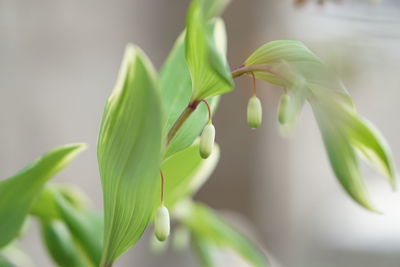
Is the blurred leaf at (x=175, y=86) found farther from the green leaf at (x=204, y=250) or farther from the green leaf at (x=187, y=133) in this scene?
the green leaf at (x=204, y=250)

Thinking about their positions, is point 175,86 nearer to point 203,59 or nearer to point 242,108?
point 203,59

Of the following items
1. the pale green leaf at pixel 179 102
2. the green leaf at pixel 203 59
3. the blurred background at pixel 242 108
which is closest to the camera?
the green leaf at pixel 203 59

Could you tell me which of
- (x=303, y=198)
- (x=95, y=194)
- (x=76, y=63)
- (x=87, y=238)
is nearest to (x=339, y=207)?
(x=303, y=198)

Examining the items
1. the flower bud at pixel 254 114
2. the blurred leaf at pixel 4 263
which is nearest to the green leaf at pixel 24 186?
the blurred leaf at pixel 4 263

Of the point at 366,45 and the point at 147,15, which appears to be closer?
the point at 366,45

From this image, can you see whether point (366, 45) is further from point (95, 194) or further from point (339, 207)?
point (339, 207)

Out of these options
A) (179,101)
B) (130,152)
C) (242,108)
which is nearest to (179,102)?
(179,101)

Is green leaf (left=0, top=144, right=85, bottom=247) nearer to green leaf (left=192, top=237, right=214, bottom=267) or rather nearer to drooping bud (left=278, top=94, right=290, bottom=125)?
drooping bud (left=278, top=94, right=290, bottom=125)
